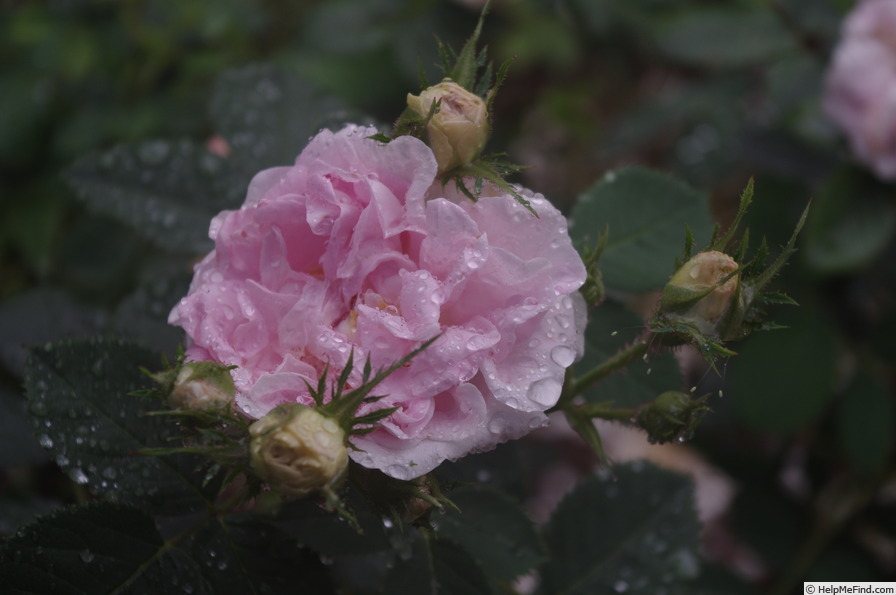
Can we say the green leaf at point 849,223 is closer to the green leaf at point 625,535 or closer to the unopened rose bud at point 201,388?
the green leaf at point 625,535

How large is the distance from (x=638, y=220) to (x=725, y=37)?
1.00 meters

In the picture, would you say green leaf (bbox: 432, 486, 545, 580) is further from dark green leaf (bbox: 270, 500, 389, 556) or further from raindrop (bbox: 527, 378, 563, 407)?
raindrop (bbox: 527, 378, 563, 407)

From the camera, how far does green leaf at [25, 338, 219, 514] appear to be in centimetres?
76

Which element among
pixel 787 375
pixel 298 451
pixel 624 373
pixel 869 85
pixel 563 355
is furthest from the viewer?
pixel 787 375

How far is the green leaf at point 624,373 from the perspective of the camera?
918mm

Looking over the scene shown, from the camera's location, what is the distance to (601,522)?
1115 mm

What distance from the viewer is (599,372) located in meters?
0.85

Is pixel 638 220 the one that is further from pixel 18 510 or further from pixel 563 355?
pixel 18 510

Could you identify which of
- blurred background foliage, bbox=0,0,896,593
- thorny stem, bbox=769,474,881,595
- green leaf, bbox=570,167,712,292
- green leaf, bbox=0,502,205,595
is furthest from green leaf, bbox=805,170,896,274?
green leaf, bbox=0,502,205,595

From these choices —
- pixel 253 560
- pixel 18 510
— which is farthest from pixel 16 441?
pixel 253 560

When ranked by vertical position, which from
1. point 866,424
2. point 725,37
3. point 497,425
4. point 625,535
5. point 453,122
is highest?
point 453,122

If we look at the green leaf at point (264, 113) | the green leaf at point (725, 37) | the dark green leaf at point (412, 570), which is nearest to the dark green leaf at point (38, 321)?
the green leaf at point (264, 113)

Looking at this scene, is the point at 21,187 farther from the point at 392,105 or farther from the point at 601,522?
the point at 601,522

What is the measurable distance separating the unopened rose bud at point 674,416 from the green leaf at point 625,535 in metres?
0.35
